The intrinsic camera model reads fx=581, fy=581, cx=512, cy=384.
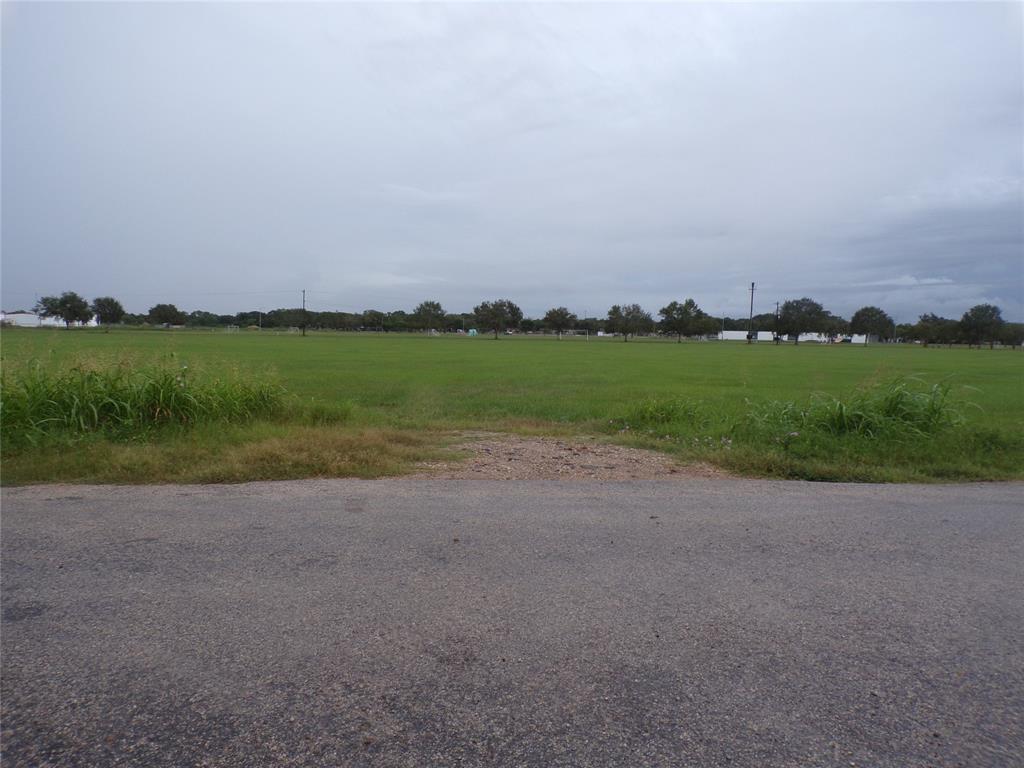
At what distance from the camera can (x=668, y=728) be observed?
233 centimetres

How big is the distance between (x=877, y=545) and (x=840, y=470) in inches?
119

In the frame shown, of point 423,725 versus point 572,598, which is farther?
point 572,598

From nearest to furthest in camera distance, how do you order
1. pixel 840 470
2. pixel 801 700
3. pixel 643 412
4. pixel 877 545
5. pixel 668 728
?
1. pixel 668 728
2. pixel 801 700
3. pixel 877 545
4. pixel 840 470
5. pixel 643 412

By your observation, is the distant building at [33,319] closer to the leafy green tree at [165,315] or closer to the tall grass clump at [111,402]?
the leafy green tree at [165,315]

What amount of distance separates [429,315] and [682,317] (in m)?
60.0

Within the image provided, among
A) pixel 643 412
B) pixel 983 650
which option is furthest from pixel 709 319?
pixel 983 650

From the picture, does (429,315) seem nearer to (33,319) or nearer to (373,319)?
(373,319)

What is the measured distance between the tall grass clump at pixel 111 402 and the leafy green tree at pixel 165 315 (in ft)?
458

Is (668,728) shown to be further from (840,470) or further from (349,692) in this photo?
(840,470)

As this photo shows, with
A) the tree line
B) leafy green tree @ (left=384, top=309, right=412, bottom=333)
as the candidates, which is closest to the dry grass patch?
the tree line

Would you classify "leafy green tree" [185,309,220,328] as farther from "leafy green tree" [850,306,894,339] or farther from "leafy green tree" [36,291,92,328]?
"leafy green tree" [850,306,894,339]

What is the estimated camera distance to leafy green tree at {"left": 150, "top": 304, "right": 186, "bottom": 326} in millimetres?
129375

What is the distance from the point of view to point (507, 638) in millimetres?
2939

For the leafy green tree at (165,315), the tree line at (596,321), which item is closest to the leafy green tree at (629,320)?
the tree line at (596,321)
